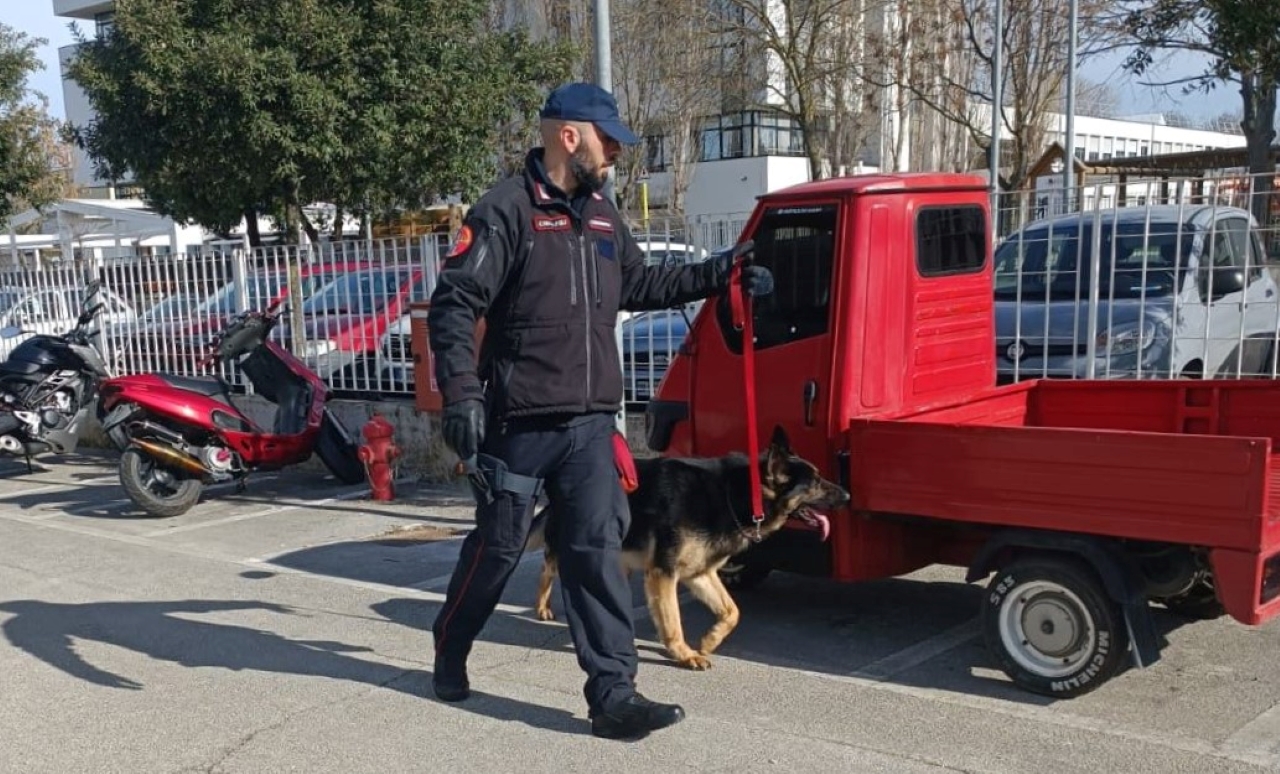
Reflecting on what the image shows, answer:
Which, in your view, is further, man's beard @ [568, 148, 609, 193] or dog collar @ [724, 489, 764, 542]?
dog collar @ [724, 489, 764, 542]

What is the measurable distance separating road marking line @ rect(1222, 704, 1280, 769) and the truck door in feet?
6.15

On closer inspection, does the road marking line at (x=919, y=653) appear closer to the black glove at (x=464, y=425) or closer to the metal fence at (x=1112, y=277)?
the metal fence at (x=1112, y=277)

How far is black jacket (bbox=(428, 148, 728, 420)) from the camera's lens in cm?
416

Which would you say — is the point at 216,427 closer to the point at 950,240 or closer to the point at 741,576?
the point at 741,576

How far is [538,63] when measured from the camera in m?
12.7

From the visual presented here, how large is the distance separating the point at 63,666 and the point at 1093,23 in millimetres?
22539

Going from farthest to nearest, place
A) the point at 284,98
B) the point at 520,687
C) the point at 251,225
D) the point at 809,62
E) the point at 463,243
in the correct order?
the point at 809,62 < the point at 251,225 < the point at 284,98 < the point at 520,687 < the point at 463,243

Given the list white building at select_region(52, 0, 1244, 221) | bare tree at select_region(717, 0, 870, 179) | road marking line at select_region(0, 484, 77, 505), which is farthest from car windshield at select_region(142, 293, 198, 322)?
white building at select_region(52, 0, 1244, 221)

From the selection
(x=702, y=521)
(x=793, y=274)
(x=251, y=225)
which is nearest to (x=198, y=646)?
(x=702, y=521)

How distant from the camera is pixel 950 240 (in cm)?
563

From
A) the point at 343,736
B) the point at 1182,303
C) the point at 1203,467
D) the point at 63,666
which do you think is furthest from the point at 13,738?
the point at 1182,303

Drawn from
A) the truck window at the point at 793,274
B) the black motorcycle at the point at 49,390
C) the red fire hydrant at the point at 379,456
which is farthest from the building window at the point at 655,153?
the truck window at the point at 793,274

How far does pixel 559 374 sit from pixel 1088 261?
182 inches

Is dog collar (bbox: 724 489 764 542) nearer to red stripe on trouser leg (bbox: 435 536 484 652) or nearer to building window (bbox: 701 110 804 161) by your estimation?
red stripe on trouser leg (bbox: 435 536 484 652)
